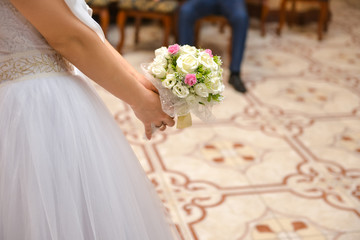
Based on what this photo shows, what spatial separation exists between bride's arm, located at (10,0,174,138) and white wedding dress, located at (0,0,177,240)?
0.29 ft

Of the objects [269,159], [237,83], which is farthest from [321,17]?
[269,159]

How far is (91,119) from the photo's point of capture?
1.22 m

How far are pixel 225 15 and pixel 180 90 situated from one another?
2951 mm

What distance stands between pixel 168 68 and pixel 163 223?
0.52 metres

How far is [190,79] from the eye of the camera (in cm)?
128

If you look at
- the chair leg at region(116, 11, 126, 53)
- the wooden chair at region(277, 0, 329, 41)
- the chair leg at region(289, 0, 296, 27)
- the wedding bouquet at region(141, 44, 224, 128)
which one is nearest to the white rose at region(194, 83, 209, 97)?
the wedding bouquet at region(141, 44, 224, 128)

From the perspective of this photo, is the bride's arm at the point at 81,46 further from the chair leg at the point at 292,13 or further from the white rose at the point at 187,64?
the chair leg at the point at 292,13

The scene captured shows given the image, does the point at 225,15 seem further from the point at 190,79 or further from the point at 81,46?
the point at 81,46

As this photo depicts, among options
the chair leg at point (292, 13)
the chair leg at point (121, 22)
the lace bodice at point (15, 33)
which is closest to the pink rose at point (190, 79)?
the lace bodice at point (15, 33)

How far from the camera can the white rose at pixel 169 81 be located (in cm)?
130

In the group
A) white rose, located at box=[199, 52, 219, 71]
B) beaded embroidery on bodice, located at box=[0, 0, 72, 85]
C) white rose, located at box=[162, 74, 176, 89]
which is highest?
beaded embroidery on bodice, located at box=[0, 0, 72, 85]

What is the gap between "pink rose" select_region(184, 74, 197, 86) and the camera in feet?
4.20

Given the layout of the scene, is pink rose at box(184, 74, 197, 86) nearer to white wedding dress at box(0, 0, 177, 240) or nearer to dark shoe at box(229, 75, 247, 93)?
white wedding dress at box(0, 0, 177, 240)

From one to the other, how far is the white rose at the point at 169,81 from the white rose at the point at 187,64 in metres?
0.03
